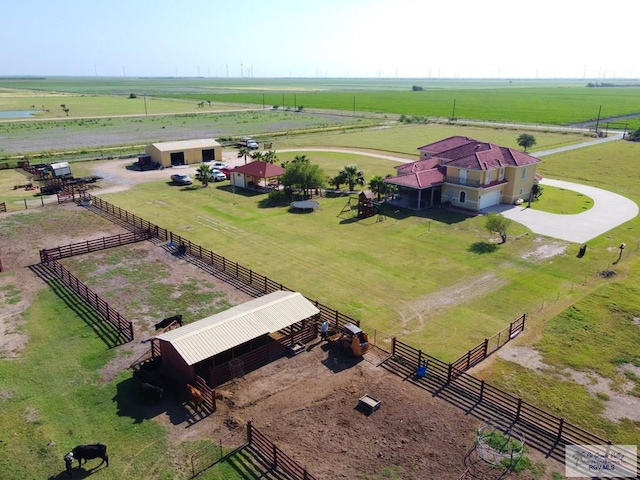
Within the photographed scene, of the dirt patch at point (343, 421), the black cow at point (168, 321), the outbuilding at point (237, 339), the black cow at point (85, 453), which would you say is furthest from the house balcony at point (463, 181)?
the black cow at point (85, 453)

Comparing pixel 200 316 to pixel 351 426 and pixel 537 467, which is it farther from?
pixel 537 467

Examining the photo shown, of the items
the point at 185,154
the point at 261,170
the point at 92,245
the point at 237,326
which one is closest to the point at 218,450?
the point at 237,326

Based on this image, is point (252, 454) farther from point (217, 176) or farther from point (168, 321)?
point (217, 176)

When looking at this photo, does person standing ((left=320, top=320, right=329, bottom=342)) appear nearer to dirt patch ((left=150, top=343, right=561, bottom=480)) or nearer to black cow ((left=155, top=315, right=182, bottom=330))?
dirt patch ((left=150, top=343, right=561, bottom=480))

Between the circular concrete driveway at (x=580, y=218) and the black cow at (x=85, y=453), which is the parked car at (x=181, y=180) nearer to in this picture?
the circular concrete driveway at (x=580, y=218)

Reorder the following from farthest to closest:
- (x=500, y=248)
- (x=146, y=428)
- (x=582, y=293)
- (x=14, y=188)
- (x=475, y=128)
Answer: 1. (x=475, y=128)
2. (x=14, y=188)
3. (x=500, y=248)
4. (x=582, y=293)
5. (x=146, y=428)

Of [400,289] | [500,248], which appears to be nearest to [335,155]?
[500,248]

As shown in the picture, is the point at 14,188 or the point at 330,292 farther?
the point at 14,188
